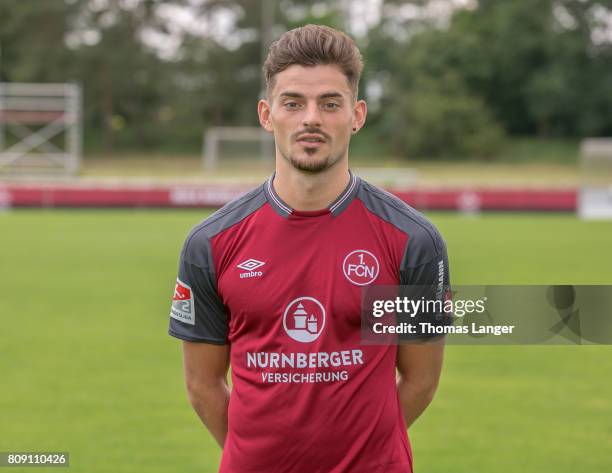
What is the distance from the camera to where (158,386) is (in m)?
8.94

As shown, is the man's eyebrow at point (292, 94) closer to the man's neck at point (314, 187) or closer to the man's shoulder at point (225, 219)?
the man's neck at point (314, 187)

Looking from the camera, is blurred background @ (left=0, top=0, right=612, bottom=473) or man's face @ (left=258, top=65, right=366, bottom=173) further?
blurred background @ (left=0, top=0, right=612, bottom=473)

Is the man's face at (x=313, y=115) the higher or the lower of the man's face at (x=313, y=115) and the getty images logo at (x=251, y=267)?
the higher

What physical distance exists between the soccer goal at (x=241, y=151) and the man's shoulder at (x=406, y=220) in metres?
34.8

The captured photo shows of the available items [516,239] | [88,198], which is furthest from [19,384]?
[88,198]

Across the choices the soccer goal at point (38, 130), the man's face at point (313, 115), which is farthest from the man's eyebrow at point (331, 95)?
the soccer goal at point (38, 130)

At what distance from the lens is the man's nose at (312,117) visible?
2.96 metres

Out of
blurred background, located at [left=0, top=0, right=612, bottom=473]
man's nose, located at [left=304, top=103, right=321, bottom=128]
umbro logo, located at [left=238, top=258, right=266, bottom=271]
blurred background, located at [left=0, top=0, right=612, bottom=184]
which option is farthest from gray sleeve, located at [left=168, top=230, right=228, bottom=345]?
blurred background, located at [left=0, top=0, right=612, bottom=184]

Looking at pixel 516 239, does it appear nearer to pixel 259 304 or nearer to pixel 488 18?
pixel 259 304

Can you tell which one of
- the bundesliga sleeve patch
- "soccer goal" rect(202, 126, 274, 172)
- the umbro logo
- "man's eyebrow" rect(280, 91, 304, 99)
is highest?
"soccer goal" rect(202, 126, 274, 172)

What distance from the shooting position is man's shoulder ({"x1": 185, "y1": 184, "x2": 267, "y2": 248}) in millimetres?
3121

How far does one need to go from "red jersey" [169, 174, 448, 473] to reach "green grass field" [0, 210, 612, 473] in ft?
12.0

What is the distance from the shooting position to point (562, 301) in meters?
3.33

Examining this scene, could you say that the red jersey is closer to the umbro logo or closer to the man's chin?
the umbro logo
